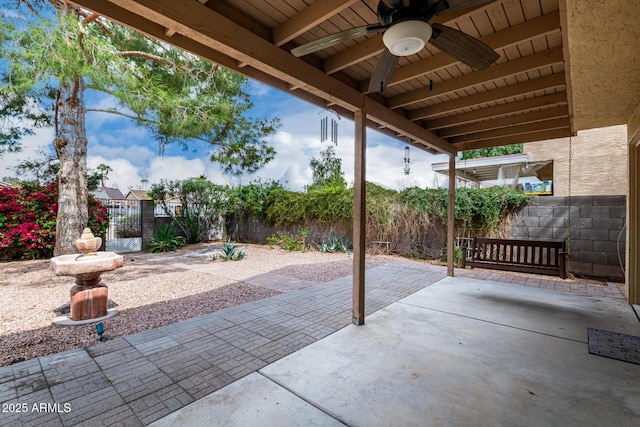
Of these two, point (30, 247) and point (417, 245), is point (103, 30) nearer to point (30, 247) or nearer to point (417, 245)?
point (30, 247)

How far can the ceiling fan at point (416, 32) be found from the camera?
5.14 ft

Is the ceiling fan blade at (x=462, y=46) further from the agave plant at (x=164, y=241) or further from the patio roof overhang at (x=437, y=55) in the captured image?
the agave plant at (x=164, y=241)

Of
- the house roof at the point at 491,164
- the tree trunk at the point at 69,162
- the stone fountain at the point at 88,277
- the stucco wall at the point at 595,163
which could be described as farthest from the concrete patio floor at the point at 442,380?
the stucco wall at the point at 595,163

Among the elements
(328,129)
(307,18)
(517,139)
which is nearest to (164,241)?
(328,129)

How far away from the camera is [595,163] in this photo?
343 inches

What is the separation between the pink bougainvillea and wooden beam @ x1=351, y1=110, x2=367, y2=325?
7.19 metres

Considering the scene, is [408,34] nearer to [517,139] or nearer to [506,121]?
[506,121]

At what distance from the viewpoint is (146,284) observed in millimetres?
4602

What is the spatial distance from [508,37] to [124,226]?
1004 centimetres

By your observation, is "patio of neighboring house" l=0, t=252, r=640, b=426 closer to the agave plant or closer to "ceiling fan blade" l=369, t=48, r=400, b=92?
"ceiling fan blade" l=369, t=48, r=400, b=92

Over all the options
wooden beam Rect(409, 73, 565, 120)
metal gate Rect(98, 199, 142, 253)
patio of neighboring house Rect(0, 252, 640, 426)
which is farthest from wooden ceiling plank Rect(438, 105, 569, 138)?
metal gate Rect(98, 199, 142, 253)

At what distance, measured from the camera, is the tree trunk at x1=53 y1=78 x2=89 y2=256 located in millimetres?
5961

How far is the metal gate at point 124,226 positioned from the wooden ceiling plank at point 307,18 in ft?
26.2

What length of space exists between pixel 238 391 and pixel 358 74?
2.83 m
